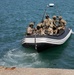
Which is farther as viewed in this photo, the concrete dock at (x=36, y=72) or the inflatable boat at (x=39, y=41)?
the inflatable boat at (x=39, y=41)

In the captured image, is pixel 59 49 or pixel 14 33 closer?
pixel 59 49

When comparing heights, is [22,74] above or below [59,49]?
above

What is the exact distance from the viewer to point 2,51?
1755cm

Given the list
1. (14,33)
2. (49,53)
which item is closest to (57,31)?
(49,53)

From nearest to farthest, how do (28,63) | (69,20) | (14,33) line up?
(28,63)
(14,33)
(69,20)

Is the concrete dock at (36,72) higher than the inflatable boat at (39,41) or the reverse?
higher

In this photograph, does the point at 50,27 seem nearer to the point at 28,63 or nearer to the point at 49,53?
the point at 49,53

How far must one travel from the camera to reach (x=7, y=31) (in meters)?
24.7

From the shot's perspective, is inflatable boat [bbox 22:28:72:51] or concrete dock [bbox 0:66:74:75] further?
inflatable boat [bbox 22:28:72:51]

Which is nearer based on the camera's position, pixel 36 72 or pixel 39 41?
pixel 36 72

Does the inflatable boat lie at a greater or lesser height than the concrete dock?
lesser

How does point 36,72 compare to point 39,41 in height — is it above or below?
above

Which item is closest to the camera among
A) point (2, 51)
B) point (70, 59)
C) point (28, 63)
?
point (28, 63)

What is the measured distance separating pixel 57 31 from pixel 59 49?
3.59ft
